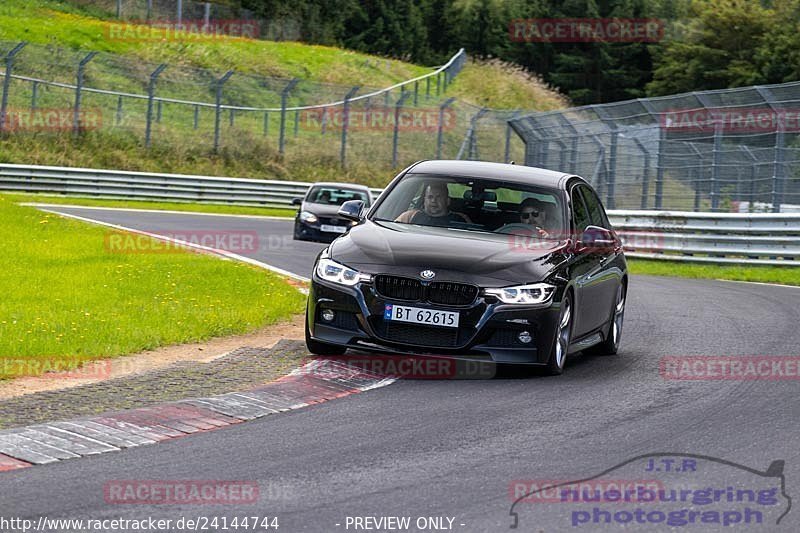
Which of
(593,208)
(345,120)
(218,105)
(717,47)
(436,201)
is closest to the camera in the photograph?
(436,201)

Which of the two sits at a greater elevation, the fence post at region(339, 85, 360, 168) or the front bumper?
the front bumper

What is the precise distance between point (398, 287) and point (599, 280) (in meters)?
2.21

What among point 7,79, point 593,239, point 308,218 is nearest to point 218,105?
point 7,79

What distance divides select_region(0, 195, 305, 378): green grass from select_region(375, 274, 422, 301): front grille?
2.07m

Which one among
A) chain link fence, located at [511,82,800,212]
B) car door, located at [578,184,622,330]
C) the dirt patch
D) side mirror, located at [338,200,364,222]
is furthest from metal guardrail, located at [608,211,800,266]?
side mirror, located at [338,200,364,222]

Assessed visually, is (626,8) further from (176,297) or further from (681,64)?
(176,297)

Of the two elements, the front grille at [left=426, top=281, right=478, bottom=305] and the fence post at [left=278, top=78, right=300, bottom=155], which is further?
the fence post at [left=278, top=78, right=300, bottom=155]

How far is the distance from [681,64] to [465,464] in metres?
73.0

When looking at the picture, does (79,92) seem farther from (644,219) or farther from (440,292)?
(440,292)

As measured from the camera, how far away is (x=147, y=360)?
978cm

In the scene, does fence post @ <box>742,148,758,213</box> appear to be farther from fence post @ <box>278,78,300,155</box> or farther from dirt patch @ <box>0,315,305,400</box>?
fence post @ <box>278,78,300,155</box>

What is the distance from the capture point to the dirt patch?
8469 mm

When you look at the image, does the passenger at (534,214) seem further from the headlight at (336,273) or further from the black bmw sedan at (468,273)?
the headlight at (336,273)

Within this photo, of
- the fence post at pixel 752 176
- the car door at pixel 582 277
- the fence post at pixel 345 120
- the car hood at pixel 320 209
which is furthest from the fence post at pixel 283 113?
the car door at pixel 582 277
